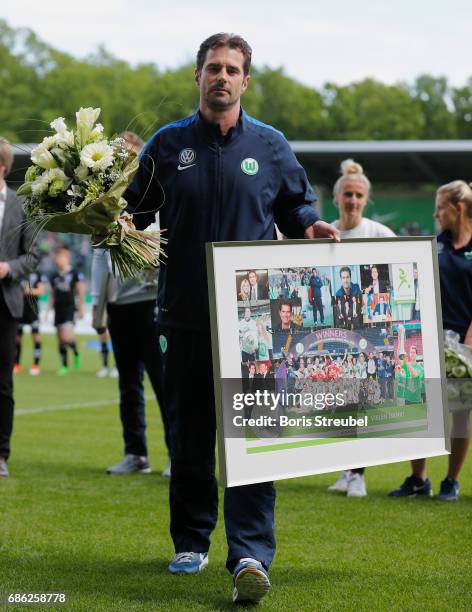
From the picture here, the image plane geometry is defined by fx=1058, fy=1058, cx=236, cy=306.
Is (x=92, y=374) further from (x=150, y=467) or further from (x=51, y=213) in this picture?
(x=51, y=213)

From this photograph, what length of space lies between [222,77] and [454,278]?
3.09 metres

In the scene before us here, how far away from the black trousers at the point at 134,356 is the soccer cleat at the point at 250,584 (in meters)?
3.66

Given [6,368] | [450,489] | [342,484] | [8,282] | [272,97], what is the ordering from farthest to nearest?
[272,97], [6,368], [8,282], [342,484], [450,489]

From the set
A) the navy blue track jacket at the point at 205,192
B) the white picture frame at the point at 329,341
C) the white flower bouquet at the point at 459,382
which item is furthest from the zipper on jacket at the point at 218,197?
the white flower bouquet at the point at 459,382

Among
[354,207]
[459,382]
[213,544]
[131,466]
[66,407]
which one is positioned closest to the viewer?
[213,544]

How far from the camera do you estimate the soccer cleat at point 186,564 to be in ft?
16.3

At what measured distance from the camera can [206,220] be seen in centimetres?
468

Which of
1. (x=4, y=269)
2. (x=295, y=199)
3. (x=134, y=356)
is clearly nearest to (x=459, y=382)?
(x=295, y=199)

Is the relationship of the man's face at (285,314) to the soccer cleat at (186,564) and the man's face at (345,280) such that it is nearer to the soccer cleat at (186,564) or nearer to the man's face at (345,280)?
the man's face at (345,280)

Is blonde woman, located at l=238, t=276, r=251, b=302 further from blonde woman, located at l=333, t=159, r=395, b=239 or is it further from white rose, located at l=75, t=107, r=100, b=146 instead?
blonde woman, located at l=333, t=159, r=395, b=239

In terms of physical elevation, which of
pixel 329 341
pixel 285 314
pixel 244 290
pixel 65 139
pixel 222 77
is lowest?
pixel 329 341

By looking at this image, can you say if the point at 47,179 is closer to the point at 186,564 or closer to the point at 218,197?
the point at 218,197

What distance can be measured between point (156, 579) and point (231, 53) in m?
2.39

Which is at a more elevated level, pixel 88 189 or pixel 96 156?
pixel 96 156
